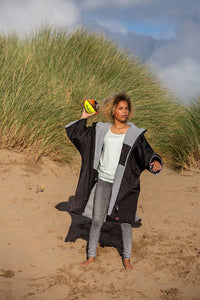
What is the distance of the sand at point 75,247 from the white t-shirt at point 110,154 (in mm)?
986

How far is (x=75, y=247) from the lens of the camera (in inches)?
162

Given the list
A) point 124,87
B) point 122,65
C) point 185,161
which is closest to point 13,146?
point 185,161

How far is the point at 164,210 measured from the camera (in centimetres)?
546

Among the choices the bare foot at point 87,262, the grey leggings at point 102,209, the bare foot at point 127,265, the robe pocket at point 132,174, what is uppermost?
the robe pocket at point 132,174

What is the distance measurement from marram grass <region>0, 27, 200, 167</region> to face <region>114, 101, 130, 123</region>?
3.40m

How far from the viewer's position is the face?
135 inches

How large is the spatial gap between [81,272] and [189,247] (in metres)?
1.42

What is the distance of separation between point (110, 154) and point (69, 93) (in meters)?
4.87

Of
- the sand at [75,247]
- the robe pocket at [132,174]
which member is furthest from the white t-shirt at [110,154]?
the sand at [75,247]

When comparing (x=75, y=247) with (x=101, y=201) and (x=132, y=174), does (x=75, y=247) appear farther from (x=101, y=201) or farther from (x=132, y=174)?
(x=132, y=174)

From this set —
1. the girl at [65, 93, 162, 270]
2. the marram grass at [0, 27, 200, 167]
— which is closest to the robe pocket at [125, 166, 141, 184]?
the girl at [65, 93, 162, 270]

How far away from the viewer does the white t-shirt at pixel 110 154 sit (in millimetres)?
3412

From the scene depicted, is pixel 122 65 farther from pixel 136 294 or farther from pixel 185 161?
pixel 136 294

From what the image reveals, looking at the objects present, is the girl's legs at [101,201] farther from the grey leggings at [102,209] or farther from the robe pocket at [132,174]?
the robe pocket at [132,174]
